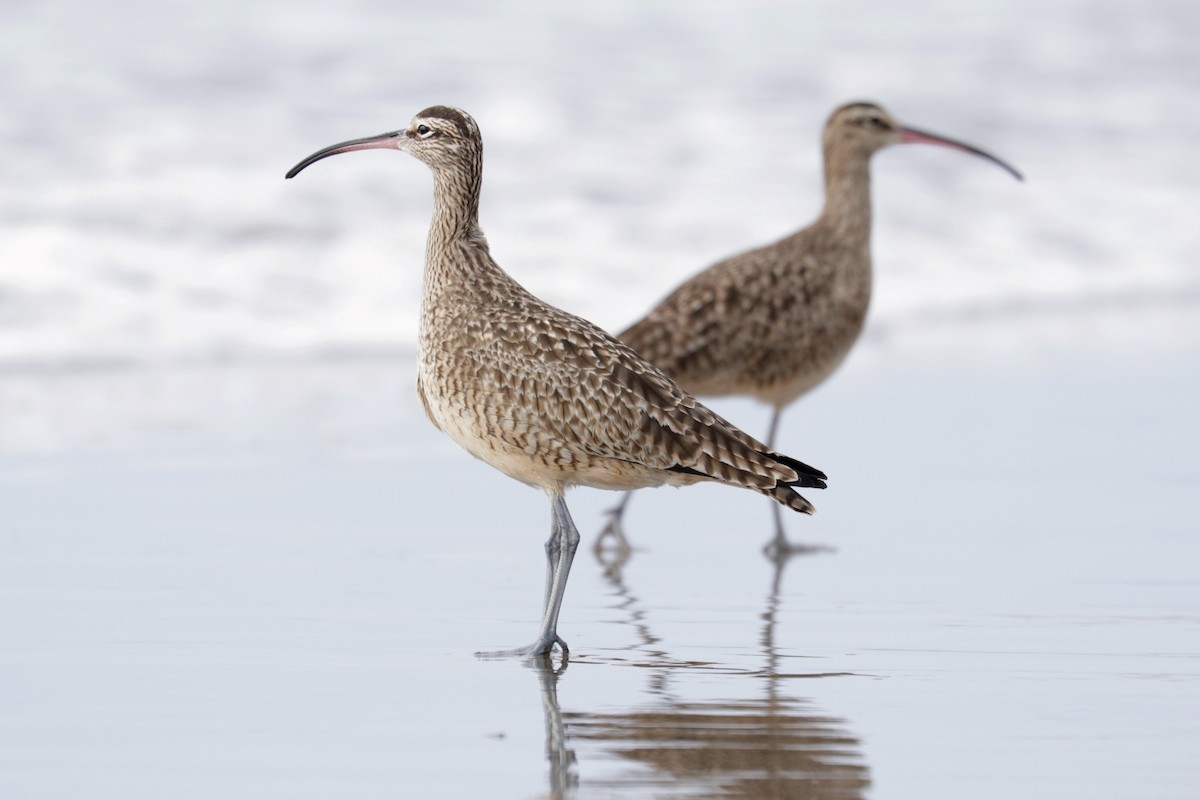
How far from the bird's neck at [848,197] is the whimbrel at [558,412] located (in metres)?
3.47

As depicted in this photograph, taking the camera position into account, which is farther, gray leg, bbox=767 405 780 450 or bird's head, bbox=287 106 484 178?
gray leg, bbox=767 405 780 450

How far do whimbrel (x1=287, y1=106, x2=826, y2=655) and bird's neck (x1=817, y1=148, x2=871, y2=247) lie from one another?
3472mm

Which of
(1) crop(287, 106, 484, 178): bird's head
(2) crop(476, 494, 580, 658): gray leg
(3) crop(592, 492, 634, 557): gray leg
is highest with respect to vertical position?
(1) crop(287, 106, 484, 178): bird's head

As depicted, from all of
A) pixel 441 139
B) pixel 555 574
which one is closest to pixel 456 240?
pixel 441 139

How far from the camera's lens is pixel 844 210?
10.1 meters

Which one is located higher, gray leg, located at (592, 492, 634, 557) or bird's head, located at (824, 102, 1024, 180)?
bird's head, located at (824, 102, 1024, 180)

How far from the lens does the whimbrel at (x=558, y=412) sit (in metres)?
6.41

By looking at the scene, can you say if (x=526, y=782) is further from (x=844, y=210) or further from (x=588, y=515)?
(x=844, y=210)

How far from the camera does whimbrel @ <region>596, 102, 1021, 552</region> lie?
30.0ft

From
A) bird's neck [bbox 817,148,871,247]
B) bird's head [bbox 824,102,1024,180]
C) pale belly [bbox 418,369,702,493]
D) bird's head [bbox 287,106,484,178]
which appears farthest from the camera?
bird's head [bbox 824,102,1024,180]

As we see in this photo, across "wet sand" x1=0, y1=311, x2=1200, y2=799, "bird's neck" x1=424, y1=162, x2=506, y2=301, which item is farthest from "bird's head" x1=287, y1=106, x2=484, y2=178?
"wet sand" x1=0, y1=311, x2=1200, y2=799

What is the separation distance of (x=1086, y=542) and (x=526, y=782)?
3791mm

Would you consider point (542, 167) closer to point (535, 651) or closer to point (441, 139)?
point (441, 139)

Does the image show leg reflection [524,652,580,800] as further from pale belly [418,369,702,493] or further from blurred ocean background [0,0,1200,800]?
pale belly [418,369,702,493]
